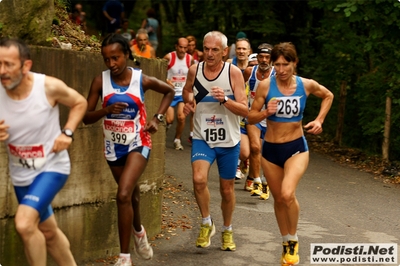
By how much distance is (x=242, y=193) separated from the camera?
12.6 metres

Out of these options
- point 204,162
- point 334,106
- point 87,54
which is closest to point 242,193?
point 204,162

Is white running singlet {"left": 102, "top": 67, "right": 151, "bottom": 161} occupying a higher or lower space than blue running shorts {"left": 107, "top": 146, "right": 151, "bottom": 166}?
higher

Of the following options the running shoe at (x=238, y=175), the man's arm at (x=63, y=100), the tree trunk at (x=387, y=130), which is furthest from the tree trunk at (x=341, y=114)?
the man's arm at (x=63, y=100)

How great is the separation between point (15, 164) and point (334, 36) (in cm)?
1307

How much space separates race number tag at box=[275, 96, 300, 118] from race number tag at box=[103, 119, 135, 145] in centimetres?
154

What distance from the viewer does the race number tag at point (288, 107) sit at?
827cm

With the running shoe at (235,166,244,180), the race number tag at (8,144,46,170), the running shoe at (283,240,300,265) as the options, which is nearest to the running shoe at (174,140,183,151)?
the running shoe at (235,166,244,180)

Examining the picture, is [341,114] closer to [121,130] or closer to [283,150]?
[283,150]

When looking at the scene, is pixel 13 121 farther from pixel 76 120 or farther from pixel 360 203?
pixel 360 203

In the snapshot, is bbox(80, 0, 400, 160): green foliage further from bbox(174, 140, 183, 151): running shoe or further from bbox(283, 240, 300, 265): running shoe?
bbox(283, 240, 300, 265): running shoe

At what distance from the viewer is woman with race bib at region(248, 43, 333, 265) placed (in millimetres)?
8172

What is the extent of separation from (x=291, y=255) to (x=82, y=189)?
84.2 inches

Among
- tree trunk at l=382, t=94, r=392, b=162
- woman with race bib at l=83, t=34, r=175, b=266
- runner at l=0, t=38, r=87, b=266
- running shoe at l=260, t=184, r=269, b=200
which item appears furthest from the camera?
tree trunk at l=382, t=94, r=392, b=162

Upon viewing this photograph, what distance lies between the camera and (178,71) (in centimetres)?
1681
